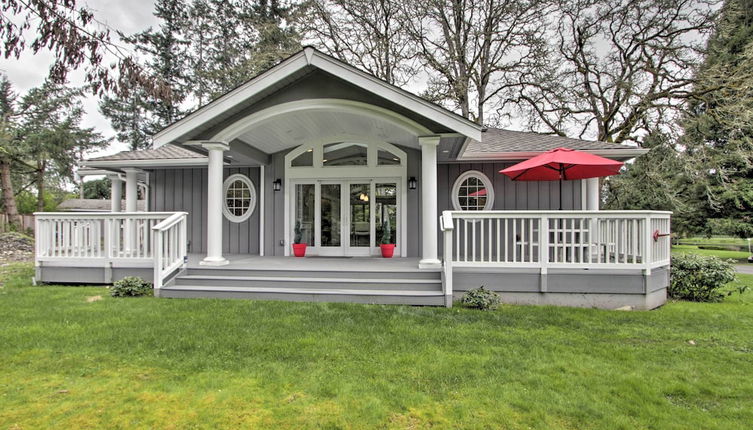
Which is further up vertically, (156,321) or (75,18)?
(75,18)

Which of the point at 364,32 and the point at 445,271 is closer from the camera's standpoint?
the point at 445,271

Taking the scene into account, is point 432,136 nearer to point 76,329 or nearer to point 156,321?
point 156,321

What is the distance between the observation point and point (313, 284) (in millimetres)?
5875

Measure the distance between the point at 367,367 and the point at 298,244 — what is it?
5146mm

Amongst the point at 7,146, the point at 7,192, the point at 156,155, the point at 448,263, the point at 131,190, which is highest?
the point at 7,146

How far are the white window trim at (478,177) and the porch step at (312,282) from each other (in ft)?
9.38

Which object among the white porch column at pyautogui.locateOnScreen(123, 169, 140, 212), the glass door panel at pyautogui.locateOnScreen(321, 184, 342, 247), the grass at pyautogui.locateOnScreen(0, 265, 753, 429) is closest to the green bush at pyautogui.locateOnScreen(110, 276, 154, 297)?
the grass at pyautogui.locateOnScreen(0, 265, 753, 429)

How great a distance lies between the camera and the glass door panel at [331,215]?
823cm

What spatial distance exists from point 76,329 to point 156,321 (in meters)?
0.77

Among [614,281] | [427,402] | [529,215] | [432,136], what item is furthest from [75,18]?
[614,281]

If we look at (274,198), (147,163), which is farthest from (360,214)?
(147,163)

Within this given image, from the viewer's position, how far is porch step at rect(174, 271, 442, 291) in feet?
18.7

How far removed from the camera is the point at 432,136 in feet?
20.2

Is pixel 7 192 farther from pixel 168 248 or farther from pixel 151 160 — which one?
pixel 168 248
